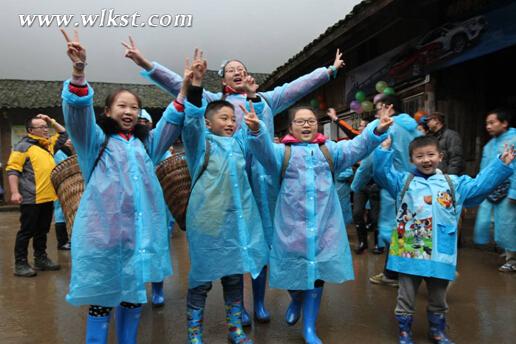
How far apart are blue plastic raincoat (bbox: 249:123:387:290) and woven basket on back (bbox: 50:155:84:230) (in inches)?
50.9

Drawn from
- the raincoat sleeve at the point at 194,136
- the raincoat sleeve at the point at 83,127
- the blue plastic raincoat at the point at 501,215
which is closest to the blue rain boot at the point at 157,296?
the raincoat sleeve at the point at 194,136

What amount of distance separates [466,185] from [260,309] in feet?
5.81

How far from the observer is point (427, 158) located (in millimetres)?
2752

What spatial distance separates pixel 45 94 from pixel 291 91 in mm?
16494

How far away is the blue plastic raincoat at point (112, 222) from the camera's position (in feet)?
7.11

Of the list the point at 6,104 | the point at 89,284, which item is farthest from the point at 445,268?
the point at 6,104

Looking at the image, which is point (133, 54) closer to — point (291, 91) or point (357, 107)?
point (291, 91)

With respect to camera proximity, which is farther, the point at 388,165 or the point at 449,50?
the point at 449,50

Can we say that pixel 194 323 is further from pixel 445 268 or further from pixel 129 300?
pixel 445 268

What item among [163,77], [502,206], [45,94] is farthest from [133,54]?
[45,94]

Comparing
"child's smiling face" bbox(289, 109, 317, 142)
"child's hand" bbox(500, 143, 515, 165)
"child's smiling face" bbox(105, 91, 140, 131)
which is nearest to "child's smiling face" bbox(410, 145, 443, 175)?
"child's hand" bbox(500, 143, 515, 165)

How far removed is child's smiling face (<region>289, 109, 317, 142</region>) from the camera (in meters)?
2.83

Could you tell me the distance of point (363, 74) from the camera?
8391 mm

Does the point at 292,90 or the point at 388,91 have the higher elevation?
the point at 388,91
